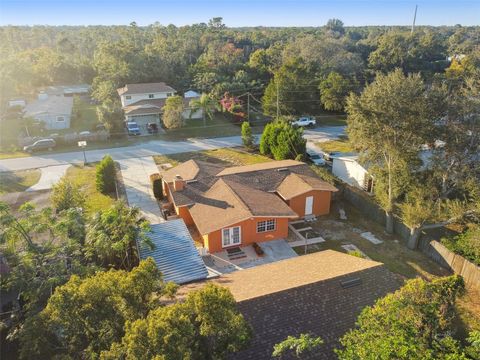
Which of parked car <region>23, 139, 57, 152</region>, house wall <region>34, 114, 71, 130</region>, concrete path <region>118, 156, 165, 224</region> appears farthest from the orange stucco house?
house wall <region>34, 114, 71, 130</region>

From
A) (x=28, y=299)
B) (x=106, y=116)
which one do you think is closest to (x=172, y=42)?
(x=106, y=116)

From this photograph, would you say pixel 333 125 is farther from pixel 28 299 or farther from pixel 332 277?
pixel 28 299

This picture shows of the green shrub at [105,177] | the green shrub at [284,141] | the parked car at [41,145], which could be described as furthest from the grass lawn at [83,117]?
the green shrub at [284,141]

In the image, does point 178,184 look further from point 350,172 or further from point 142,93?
point 142,93

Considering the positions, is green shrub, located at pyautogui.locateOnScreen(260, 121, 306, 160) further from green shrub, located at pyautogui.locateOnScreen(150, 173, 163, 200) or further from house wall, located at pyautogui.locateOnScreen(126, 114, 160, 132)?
house wall, located at pyautogui.locateOnScreen(126, 114, 160, 132)

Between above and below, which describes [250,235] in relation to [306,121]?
below

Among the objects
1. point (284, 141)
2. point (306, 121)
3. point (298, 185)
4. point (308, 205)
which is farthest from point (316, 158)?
point (306, 121)
